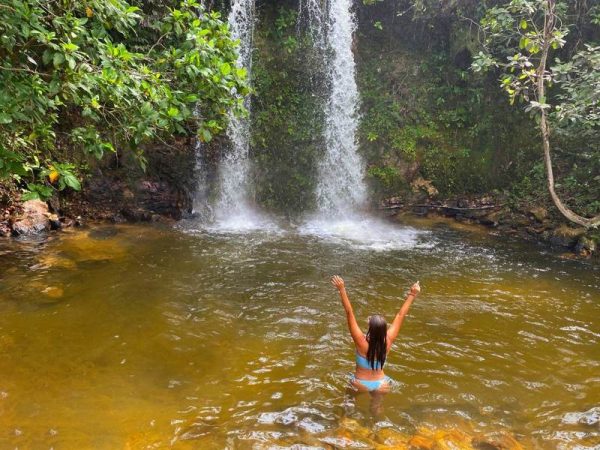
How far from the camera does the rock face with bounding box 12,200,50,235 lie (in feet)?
33.5

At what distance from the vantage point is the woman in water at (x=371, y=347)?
457 cm

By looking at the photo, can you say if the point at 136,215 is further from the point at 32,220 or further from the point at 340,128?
the point at 340,128

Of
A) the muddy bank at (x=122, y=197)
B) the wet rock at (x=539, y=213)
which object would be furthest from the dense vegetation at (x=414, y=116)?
the muddy bank at (x=122, y=197)

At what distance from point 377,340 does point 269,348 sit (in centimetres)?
191

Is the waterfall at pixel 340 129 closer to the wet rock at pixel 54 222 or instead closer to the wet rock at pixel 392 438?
the wet rock at pixel 54 222

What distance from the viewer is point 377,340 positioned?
15.0 ft

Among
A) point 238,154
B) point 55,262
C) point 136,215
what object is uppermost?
point 238,154

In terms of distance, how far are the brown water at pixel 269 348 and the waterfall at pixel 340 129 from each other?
4.77 m

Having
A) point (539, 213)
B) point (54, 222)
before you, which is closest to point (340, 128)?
point (539, 213)

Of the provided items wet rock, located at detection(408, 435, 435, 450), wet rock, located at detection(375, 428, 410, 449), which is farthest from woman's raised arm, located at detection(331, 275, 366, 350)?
wet rock, located at detection(408, 435, 435, 450)

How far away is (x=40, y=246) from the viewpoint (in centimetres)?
954

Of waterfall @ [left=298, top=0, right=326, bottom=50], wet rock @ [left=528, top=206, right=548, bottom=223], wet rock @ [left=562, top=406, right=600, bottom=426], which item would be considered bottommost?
wet rock @ [left=562, top=406, right=600, bottom=426]

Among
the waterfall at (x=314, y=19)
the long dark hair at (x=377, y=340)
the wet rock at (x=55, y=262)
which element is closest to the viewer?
the long dark hair at (x=377, y=340)

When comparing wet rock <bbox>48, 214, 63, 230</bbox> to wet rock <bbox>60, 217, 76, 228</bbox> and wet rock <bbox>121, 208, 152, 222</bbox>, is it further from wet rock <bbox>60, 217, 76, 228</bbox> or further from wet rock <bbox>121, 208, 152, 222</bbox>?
wet rock <bbox>121, 208, 152, 222</bbox>
